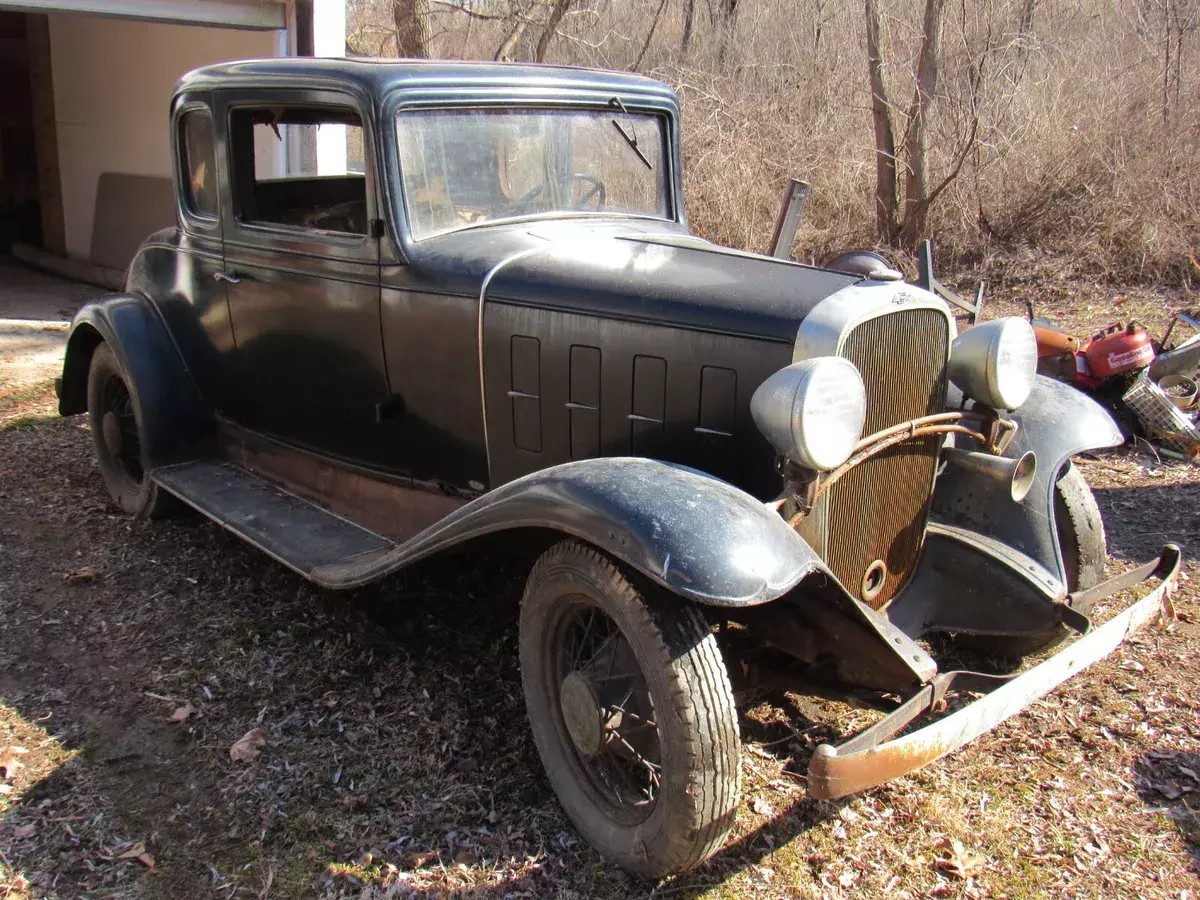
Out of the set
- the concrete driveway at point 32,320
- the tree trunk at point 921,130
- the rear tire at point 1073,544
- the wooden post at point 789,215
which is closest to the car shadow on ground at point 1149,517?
the rear tire at point 1073,544

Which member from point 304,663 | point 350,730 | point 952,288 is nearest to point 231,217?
point 304,663

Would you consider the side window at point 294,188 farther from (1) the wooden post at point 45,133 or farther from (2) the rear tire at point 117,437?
(1) the wooden post at point 45,133

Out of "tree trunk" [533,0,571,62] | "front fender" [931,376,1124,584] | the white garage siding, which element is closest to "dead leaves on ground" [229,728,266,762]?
"front fender" [931,376,1124,584]

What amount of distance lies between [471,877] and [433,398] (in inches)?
59.1

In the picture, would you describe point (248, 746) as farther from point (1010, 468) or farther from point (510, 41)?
point (510, 41)

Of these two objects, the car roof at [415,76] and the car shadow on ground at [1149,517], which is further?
the car shadow on ground at [1149,517]

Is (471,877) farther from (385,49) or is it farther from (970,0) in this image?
(385,49)

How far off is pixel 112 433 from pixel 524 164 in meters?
2.33

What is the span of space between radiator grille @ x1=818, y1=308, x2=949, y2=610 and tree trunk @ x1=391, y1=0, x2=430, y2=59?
7922 millimetres

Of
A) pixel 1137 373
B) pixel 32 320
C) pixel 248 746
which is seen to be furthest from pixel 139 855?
pixel 32 320

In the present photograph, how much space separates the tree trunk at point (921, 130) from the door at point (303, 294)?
19.6 ft

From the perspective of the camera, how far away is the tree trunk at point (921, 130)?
8258 mm

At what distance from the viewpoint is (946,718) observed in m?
2.29

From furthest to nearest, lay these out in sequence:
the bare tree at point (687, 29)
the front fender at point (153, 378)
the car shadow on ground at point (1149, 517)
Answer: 1. the bare tree at point (687, 29)
2. the car shadow on ground at point (1149, 517)
3. the front fender at point (153, 378)
